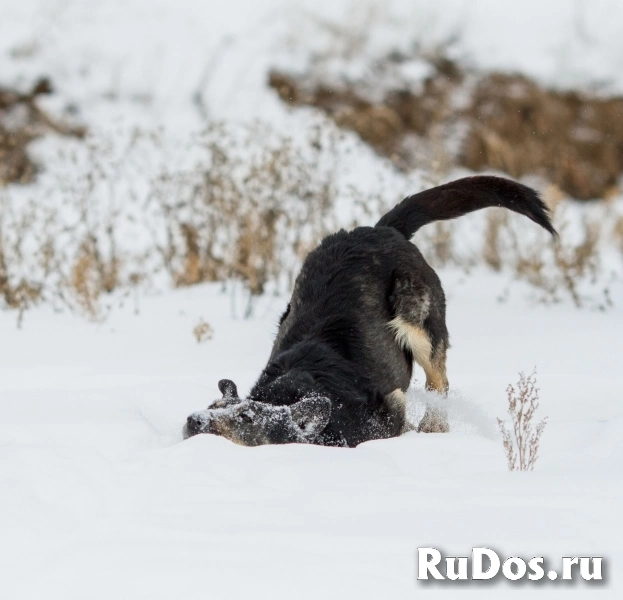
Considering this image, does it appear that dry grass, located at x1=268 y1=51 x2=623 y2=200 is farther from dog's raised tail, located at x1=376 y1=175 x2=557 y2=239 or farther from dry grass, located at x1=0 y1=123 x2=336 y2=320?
dog's raised tail, located at x1=376 y1=175 x2=557 y2=239

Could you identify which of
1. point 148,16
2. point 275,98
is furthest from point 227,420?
point 148,16

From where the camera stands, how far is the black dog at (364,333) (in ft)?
13.5

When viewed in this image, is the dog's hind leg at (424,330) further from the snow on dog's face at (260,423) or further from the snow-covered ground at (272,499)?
the snow on dog's face at (260,423)

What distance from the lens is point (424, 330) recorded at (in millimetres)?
5031

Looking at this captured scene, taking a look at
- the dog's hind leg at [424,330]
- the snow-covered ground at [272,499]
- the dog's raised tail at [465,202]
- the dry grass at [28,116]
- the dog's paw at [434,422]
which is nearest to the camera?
the snow-covered ground at [272,499]

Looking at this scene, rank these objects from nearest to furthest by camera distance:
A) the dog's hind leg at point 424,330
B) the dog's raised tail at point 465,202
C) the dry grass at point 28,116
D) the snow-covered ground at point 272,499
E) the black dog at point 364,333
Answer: the snow-covered ground at point 272,499 → the black dog at point 364,333 → the dog's hind leg at point 424,330 → the dog's raised tail at point 465,202 → the dry grass at point 28,116

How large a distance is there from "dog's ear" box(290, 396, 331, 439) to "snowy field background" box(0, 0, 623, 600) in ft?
0.68

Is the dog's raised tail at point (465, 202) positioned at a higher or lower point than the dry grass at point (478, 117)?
lower

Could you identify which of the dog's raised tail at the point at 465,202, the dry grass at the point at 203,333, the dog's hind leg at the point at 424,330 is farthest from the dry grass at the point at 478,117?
the dog's hind leg at the point at 424,330

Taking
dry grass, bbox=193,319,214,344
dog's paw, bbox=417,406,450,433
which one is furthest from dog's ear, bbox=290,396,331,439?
dry grass, bbox=193,319,214,344

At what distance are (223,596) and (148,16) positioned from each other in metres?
17.8

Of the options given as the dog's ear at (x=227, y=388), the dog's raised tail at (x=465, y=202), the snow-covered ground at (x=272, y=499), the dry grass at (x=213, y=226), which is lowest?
the snow-covered ground at (x=272, y=499)

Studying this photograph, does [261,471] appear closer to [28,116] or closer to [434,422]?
[434,422]

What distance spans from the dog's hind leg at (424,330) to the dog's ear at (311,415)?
1076mm
